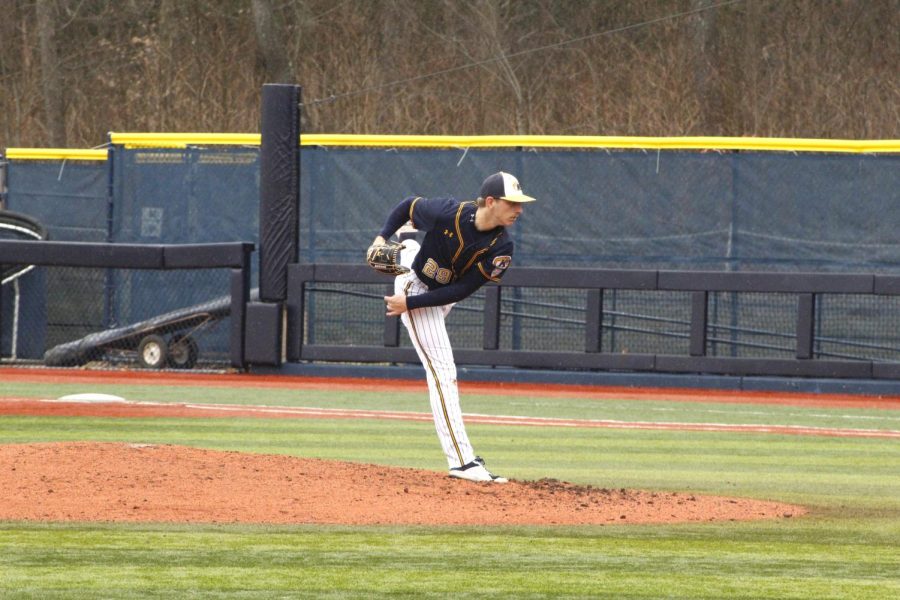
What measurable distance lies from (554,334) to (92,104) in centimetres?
1453

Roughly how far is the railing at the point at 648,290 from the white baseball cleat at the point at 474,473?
682 cm

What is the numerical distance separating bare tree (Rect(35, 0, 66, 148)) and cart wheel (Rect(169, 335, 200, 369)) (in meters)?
10.6

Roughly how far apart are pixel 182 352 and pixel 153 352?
307mm

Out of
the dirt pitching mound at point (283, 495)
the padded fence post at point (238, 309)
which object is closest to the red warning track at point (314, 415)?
the padded fence post at point (238, 309)

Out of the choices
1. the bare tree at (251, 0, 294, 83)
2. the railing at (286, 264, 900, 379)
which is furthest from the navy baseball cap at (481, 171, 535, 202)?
the bare tree at (251, 0, 294, 83)

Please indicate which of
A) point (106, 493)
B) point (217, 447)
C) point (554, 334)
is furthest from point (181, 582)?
point (554, 334)

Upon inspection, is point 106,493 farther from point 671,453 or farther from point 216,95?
point 216,95

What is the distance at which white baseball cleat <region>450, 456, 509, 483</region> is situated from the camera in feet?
Answer: 25.3

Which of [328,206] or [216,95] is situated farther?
[216,95]

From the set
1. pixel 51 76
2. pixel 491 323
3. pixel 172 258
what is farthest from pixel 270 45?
pixel 491 323

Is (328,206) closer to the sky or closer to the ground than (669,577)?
closer to the sky

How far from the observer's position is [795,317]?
15.0 metres

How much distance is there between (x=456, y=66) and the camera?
26.0 m

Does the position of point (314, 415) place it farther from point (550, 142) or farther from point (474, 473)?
point (550, 142)
